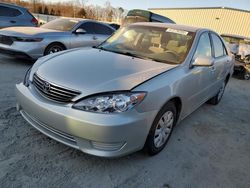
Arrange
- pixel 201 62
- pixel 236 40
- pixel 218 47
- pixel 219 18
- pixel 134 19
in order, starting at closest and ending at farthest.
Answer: pixel 201 62 < pixel 218 47 < pixel 134 19 < pixel 236 40 < pixel 219 18

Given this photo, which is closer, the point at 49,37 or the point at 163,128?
the point at 163,128

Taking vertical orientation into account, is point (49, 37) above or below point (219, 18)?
above

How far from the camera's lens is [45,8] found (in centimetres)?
4356

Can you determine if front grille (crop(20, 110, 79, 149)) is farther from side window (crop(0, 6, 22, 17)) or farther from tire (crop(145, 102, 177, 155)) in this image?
side window (crop(0, 6, 22, 17))

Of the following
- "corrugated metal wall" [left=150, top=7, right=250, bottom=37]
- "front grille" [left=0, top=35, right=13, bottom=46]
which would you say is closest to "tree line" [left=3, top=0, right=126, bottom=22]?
"corrugated metal wall" [left=150, top=7, right=250, bottom=37]

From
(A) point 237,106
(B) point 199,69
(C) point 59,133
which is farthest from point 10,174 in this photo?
(A) point 237,106

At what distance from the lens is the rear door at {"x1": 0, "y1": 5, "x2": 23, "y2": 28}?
902 cm

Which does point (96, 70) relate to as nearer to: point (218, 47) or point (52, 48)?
point (218, 47)

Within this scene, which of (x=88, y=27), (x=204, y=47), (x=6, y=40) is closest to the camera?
(x=204, y=47)

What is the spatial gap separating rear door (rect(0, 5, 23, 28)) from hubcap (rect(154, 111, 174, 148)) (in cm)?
797

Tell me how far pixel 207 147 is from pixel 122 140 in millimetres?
1623

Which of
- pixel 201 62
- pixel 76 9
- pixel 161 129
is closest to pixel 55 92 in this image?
pixel 161 129

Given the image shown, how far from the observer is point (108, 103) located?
2.44 meters

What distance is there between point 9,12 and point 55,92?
319 inches
